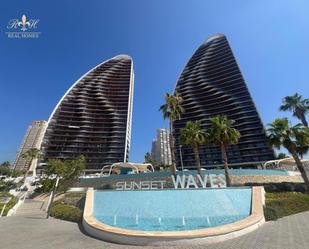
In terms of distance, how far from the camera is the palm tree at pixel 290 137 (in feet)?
77.6

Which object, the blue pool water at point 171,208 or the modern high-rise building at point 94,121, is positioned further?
the modern high-rise building at point 94,121

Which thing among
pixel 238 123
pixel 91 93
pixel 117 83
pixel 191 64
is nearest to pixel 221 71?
pixel 191 64

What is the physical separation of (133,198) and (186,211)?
5592 mm

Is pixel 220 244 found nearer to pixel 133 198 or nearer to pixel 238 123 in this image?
pixel 133 198

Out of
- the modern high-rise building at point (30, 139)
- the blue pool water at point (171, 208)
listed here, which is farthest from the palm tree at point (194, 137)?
the modern high-rise building at point (30, 139)

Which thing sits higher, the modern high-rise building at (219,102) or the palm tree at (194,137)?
the modern high-rise building at (219,102)

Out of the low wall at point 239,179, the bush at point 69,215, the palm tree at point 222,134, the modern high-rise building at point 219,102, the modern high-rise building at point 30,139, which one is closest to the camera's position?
the bush at point 69,215

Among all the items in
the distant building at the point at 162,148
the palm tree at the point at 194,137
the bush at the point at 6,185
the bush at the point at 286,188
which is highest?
the distant building at the point at 162,148

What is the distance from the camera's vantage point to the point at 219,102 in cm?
9394

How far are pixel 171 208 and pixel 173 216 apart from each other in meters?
1.07

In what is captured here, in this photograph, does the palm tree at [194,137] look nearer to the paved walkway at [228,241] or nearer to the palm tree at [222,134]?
the palm tree at [222,134]

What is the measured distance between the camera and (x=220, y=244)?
8.08 metres

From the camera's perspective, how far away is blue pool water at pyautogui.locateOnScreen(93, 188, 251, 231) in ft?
40.8

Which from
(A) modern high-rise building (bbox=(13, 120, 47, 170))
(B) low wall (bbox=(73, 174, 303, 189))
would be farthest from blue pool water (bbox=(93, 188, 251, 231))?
(A) modern high-rise building (bbox=(13, 120, 47, 170))
